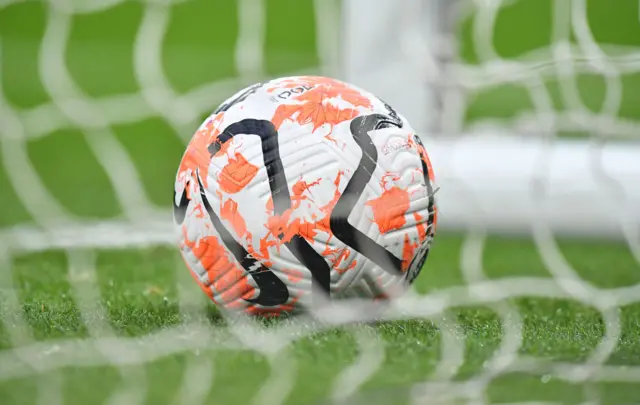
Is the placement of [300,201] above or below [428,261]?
above

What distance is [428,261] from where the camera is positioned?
3260 millimetres

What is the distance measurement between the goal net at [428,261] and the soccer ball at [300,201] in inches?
3.8

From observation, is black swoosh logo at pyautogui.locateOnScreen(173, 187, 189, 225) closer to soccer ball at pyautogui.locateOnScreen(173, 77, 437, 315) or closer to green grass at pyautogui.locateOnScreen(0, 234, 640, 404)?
soccer ball at pyautogui.locateOnScreen(173, 77, 437, 315)

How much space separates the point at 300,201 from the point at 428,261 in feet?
4.68

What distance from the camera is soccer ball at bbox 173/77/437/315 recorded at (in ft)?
6.31

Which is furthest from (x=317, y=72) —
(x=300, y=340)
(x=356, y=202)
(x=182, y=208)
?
(x=300, y=340)

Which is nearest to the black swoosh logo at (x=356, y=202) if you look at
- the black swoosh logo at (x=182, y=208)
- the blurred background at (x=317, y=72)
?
the black swoosh logo at (x=182, y=208)

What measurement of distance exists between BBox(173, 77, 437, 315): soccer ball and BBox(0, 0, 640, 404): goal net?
0.10 meters

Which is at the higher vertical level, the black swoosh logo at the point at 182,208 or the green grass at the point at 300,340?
the black swoosh logo at the point at 182,208

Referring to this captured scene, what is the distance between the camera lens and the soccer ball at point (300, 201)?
1.92 meters

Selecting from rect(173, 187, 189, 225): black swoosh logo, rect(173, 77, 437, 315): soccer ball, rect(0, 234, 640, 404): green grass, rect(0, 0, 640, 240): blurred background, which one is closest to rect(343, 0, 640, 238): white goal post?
rect(0, 0, 640, 240): blurred background

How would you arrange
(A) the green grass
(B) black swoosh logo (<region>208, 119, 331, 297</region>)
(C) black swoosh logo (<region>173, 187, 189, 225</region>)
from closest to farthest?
(A) the green grass
(B) black swoosh logo (<region>208, 119, 331, 297</region>)
(C) black swoosh logo (<region>173, 187, 189, 225</region>)

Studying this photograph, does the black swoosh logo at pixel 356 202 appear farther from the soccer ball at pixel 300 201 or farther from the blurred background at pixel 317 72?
the blurred background at pixel 317 72

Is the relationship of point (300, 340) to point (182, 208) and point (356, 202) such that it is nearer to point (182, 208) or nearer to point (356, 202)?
point (356, 202)
